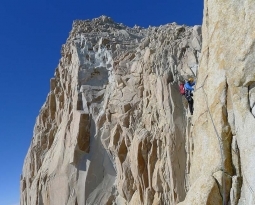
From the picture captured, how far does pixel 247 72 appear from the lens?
8656 millimetres

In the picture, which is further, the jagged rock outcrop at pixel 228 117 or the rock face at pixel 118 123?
the rock face at pixel 118 123

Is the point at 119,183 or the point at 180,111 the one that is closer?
the point at 180,111

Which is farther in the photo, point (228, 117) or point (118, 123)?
point (118, 123)

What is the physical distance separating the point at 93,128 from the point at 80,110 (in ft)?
9.29

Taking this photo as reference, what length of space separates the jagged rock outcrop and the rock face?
4.2 inches

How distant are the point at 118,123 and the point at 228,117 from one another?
15.8 metres

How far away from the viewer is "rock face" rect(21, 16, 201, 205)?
17.7 meters

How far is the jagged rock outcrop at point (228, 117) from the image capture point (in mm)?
8500

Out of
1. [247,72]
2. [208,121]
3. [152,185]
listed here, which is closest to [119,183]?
[152,185]

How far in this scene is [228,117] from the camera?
370 inches

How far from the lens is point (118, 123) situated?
24.8 metres

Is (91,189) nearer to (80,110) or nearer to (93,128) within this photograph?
(93,128)

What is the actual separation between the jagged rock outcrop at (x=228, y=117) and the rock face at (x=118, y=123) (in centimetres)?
11

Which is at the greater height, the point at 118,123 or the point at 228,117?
the point at 118,123
